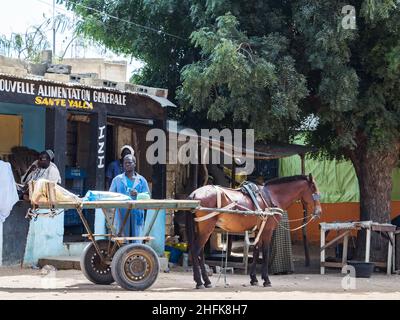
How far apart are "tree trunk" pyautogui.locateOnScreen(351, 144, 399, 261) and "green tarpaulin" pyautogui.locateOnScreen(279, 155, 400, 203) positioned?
602 centimetres

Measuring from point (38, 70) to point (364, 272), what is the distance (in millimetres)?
6409

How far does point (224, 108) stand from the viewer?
12.8 metres

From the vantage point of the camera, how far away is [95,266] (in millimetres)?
10047

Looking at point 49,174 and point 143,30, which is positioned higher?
point 143,30

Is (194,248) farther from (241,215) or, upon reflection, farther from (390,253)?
(390,253)

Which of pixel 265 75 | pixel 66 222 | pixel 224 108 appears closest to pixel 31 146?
pixel 66 222

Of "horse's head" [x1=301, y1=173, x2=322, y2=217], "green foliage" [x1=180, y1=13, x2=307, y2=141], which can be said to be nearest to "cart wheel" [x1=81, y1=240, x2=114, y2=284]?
"horse's head" [x1=301, y1=173, x2=322, y2=217]

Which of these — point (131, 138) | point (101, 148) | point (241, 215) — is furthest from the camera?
point (131, 138)

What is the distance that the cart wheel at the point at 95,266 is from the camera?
997cm

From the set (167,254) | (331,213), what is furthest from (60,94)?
(331,213)

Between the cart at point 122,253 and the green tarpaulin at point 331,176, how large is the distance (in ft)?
37.8

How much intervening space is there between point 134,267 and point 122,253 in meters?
0.25
